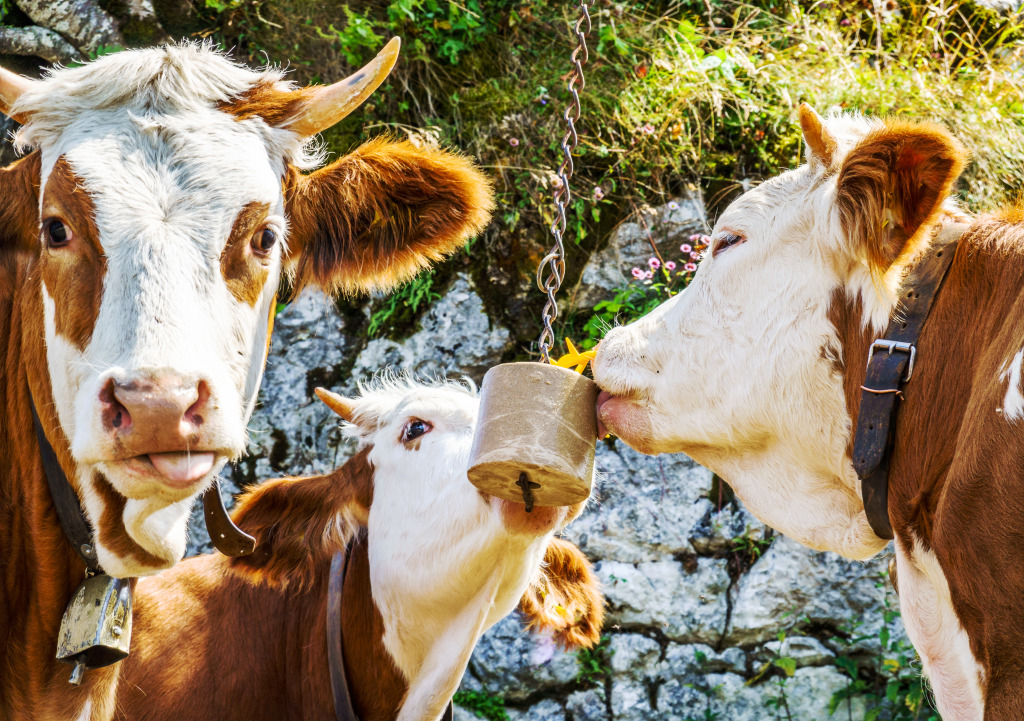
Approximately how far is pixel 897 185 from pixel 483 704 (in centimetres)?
350

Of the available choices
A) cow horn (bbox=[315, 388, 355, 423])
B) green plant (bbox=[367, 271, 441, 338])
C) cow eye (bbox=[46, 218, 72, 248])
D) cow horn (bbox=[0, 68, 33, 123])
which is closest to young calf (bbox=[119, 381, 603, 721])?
cow horn (bbox=[315, 388, 355, 423])

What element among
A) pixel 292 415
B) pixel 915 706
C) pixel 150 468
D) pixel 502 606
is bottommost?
pixel 915 706

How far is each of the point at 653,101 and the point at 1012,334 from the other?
13.6 ft

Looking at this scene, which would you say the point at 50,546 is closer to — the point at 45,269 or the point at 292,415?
the point at 45,269

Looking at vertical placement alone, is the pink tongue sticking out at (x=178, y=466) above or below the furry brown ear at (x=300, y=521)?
above

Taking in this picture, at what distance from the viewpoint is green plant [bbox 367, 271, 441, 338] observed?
5363mm

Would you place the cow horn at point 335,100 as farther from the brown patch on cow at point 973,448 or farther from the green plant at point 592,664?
the green plant at point 592,664

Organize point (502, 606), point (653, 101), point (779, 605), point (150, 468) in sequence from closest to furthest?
point (150, 468)
point (502, 606)
point (779, 605)
point (653, 101)

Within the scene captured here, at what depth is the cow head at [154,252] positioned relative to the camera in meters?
1.77

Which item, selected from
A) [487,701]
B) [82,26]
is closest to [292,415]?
[487,701]

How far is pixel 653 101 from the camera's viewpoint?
5.62m

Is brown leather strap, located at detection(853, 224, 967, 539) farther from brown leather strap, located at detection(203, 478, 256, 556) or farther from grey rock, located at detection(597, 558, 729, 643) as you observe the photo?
grey rock, located at detection(597, 558, 729, 643)

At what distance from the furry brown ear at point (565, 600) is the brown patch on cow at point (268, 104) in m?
1.93

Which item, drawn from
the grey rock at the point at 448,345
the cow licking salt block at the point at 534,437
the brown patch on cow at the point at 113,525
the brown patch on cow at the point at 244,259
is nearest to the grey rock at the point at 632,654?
the grey rock at the point at 448,345
